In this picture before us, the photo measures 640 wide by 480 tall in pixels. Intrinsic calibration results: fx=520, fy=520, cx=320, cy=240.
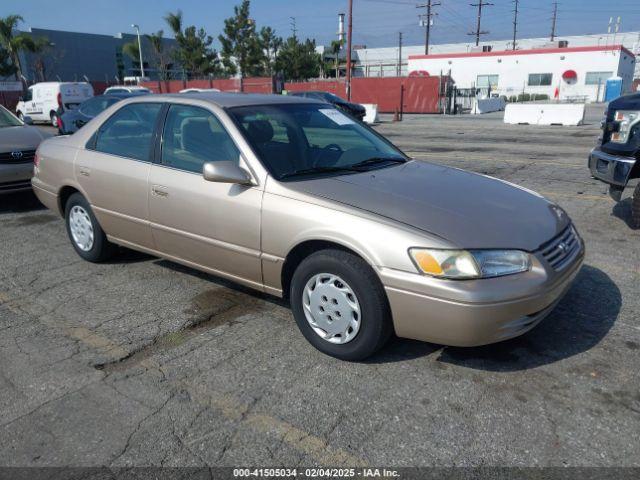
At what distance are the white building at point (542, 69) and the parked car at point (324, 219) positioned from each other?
46202mm

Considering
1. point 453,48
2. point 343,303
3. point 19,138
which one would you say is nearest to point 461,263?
point 343,303

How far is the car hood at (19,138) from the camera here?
7.17m

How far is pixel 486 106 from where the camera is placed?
34594 millimetres

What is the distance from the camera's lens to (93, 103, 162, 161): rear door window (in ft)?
14.0

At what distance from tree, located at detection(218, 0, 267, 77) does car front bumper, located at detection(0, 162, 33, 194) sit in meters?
50.4

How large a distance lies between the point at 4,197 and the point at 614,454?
353 inches

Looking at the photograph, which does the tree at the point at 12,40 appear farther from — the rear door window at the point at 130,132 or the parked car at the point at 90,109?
the rear door window at the point at 130,132

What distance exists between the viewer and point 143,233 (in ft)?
14.2

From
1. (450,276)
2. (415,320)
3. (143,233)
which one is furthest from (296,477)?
(143,233)

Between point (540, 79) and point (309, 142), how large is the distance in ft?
174

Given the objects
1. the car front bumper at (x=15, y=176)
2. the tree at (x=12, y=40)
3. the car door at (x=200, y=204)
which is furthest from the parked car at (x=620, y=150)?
the tree at (x=12, y=40)

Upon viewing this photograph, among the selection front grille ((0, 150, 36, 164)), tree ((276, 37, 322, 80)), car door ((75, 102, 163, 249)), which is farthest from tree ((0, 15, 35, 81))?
car door ((75, 102, 163, 249))

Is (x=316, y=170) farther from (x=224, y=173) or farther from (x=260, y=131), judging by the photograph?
(x=224, y=173)

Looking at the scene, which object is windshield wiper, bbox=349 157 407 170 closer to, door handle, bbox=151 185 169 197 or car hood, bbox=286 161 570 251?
car hood, bbox=286 161 570 251
